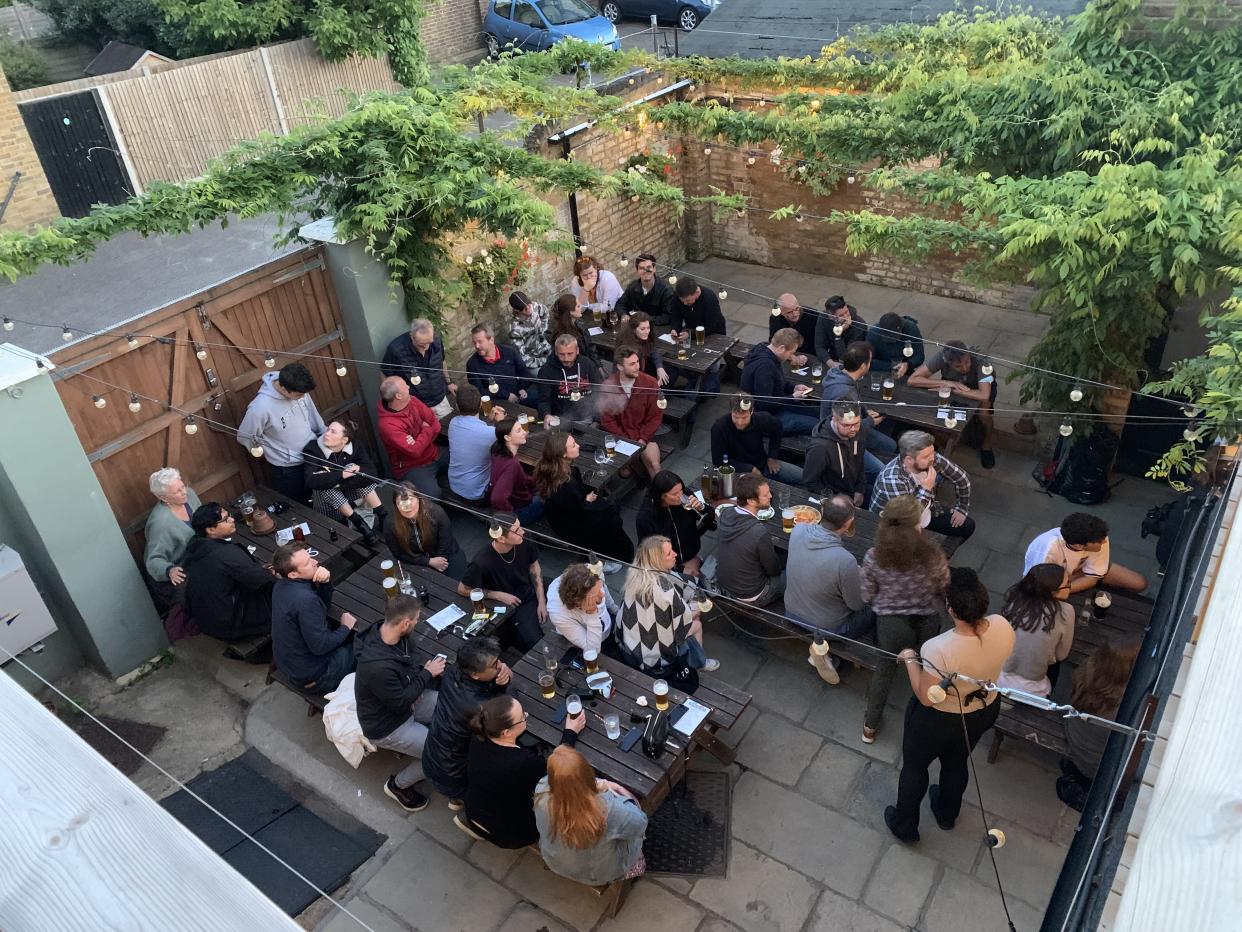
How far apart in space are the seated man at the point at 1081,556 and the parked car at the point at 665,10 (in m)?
15.9

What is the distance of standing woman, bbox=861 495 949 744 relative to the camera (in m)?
5.64

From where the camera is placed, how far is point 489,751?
4.79 m

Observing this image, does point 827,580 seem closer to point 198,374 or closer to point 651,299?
point 651,299

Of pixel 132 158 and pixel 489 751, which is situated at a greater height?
pixel 132 158

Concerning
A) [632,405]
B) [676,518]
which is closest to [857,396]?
[632,405]

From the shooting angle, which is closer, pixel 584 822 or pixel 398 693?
pixel 584 822

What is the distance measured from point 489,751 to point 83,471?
3.72 meters

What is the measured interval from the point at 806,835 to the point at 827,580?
1.51 metres

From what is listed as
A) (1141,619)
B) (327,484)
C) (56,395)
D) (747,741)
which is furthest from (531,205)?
(1141,619)

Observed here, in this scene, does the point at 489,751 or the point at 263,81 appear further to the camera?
the point at 263,81

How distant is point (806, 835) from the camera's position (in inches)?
224

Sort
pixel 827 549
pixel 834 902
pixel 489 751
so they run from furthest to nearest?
pixel 827 549 → pixel 834 902 → pixel 489 751

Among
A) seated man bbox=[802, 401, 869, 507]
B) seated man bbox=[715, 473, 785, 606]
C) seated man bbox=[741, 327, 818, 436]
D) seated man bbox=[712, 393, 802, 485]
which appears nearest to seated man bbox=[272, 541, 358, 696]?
seated man bbox=[715, 473, 785, 606]

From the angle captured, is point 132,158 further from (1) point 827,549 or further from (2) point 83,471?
(1) point 827,549
